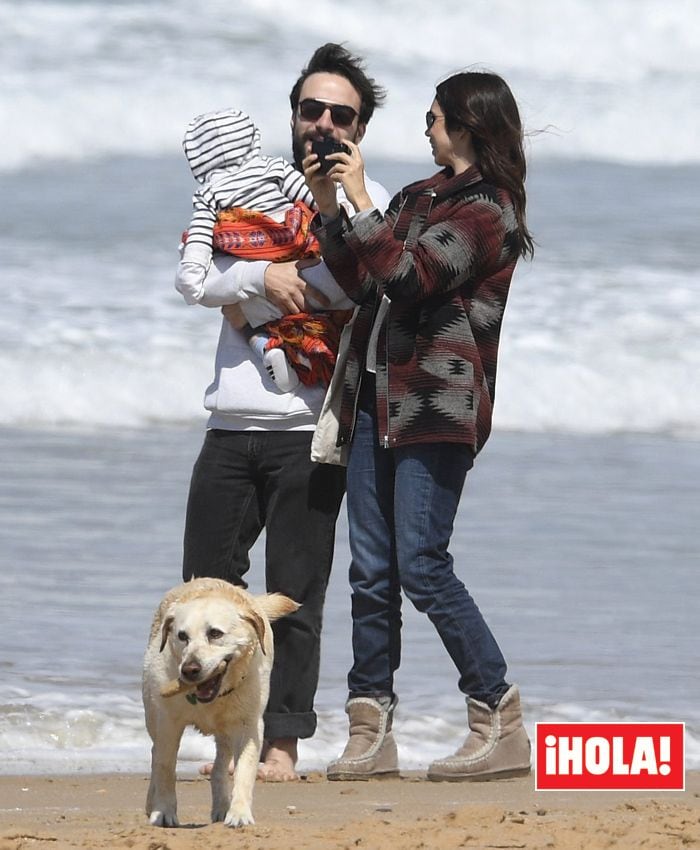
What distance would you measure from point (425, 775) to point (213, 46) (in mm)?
14505

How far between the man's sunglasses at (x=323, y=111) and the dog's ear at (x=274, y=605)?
1.30m

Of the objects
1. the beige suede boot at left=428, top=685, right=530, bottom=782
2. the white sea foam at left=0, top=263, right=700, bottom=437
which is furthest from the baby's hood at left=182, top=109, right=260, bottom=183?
the white sea foam at left=0, top=263, right=700, bottom=437

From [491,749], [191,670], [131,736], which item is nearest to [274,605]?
[191,670]

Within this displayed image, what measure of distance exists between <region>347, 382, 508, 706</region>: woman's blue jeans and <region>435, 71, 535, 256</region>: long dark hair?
0.63m

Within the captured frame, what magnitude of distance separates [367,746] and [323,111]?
1.71m

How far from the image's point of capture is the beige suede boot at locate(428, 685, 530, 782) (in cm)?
414

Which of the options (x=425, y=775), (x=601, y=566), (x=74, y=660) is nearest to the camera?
(x=425, y=775)

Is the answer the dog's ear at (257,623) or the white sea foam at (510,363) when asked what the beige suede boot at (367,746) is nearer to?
the dog's ear at (257,623)

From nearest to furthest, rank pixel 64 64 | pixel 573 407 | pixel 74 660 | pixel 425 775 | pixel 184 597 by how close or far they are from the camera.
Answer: pixel 184 597 < pixel 425 775 < pixel 74 660 < pixel 573 407 < pixel 64 64

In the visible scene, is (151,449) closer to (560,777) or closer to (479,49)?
(560,777)

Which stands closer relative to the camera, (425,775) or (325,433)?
(325,433)

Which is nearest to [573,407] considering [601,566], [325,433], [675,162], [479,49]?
[601,566]

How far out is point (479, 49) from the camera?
63.1 ft

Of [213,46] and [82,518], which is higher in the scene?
[213,46]
